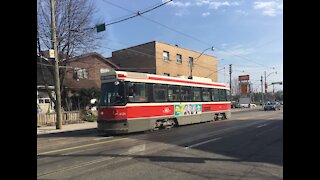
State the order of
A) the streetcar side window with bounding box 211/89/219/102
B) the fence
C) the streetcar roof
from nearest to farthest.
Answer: the streetcar roof, the streetcar side window with bounding box 211/89/219/102, the fence

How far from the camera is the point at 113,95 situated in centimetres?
1548

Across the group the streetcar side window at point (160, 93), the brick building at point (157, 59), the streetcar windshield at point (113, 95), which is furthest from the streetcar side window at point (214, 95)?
the brick building at point (157, 59)

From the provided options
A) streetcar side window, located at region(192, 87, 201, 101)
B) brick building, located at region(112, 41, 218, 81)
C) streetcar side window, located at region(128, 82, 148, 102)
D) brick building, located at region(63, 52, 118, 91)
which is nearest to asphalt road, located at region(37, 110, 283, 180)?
streetcar side window, located at region(128, 82, 148, 102)

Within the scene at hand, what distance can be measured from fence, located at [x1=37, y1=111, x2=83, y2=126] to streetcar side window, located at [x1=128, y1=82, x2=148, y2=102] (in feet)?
39.3

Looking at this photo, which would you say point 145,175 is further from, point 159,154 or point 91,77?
point 91,77

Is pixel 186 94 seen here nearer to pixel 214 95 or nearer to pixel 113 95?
pixel 214 95

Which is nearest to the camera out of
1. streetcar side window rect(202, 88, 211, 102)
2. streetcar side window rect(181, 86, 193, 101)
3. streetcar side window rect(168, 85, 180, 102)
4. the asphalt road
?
the asphalt road

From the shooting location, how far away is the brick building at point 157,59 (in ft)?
144

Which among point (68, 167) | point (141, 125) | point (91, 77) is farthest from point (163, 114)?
point (91, 77)

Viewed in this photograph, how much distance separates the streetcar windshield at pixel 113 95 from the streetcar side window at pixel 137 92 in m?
0.41

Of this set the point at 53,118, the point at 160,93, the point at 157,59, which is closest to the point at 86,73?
the point at 157,59

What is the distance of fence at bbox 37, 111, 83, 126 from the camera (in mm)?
24828

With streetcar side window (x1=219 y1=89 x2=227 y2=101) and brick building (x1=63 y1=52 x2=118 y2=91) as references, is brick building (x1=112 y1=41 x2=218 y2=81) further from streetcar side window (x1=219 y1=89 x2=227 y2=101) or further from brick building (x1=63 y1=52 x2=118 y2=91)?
streetcar side window (x1=219 y1=89 x2=227 y2=101)
